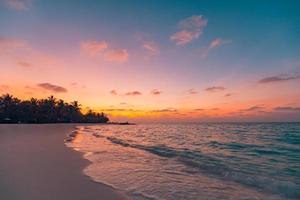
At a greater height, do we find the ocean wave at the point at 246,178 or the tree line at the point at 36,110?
the tree line at the point at 36,110

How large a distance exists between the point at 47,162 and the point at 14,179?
11.7ft

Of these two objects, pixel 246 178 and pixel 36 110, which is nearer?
pixel 246 178

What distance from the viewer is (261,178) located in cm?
939

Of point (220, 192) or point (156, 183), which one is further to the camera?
point (156, 183)

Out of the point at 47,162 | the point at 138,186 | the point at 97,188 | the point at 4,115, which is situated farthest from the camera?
the point at 4,115

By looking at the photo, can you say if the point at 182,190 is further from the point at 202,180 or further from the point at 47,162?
the point at 47,162

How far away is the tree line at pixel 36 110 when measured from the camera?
97438 millimetres

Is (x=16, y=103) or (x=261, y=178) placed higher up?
(x=16, y=103)

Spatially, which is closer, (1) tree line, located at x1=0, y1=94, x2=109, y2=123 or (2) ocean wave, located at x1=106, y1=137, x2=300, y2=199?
(2) ocean wave, located at x1=106, y1=137, x2=300, y2=199

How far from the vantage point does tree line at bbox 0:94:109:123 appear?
97438mm

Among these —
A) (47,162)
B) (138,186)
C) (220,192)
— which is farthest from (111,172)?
(220,192)

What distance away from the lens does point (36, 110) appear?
10894 cm

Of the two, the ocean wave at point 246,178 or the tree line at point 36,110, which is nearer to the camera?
the ocean wave at point 246,178

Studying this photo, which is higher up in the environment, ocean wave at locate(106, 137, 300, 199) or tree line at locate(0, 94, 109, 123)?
tree line at locate(0, 94, 109, 123)
